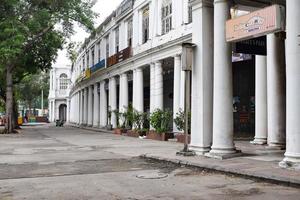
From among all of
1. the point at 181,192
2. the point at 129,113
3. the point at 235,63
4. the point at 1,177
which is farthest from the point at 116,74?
the point at 181,192

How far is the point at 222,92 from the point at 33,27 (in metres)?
20.4

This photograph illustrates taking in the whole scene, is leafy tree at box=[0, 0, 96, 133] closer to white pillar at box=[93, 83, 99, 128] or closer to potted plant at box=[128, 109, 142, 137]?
white pillar at box=[93, 83, 99, 128]

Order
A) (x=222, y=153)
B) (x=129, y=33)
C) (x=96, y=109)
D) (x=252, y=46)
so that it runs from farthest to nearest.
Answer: (x=96, y=109)
(x=129, y=33)
(x=252, y=46)
(x=222, y=153)

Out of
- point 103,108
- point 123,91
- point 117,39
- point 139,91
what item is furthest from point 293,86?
point 103,108

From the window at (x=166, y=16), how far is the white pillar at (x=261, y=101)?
27.2 feet

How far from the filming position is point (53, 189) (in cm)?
785

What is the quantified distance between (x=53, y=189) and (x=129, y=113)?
17647 mm

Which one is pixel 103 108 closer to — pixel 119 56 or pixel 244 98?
pixel 119 56

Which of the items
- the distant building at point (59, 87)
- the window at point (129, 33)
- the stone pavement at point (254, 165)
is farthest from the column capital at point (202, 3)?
the distant building at point (59, 87)

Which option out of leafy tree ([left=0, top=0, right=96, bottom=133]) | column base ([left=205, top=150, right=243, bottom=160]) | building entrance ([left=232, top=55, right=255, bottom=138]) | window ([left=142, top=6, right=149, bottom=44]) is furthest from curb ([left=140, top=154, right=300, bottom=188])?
leafy tree ([left=0, top=0, right=96, bottom=133])

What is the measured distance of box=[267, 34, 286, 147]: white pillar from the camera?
13.7 meters

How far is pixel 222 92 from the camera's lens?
1131cm

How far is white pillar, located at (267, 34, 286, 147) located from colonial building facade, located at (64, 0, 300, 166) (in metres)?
0.03

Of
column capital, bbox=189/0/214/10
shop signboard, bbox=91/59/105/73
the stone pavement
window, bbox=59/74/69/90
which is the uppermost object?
window, bbox=59/74/69/90
